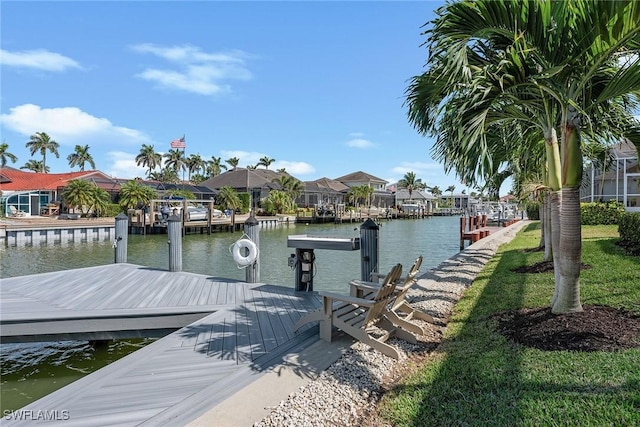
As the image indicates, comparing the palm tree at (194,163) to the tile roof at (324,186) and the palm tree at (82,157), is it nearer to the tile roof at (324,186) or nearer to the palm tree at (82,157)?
the palm tree at (82,157)

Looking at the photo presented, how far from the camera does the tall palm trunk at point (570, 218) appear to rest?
4.25 m

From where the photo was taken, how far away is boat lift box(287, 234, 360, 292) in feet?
21.7

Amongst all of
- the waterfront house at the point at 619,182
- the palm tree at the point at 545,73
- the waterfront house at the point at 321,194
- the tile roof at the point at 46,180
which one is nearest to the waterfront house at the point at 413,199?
the waterfront house at the point at 321,194

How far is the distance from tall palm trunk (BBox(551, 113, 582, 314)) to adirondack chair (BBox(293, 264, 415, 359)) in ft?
6.09

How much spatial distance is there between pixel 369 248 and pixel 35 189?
1777 inches

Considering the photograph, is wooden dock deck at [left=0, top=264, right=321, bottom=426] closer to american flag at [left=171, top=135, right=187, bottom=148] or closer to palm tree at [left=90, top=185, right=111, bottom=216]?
palm tree at [left=90, top=185, right=111, bottom=216]

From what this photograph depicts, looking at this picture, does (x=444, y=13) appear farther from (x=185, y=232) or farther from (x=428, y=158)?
(x=185, y=232)

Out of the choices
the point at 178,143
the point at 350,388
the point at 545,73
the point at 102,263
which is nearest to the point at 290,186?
the point at 178,143

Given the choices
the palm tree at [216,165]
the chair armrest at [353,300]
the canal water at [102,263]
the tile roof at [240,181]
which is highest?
the palm tree at [216,165]

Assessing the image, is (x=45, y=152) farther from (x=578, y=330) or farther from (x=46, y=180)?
(x=578, y=330)

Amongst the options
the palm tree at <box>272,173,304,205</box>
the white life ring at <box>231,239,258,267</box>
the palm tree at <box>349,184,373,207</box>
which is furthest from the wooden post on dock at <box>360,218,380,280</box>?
the palm tree at <box>349,184,373,207</box>

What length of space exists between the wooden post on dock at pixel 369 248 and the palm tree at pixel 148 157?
8224 centimetres

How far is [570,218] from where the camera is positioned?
4.24 m

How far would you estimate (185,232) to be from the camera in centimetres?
3020
